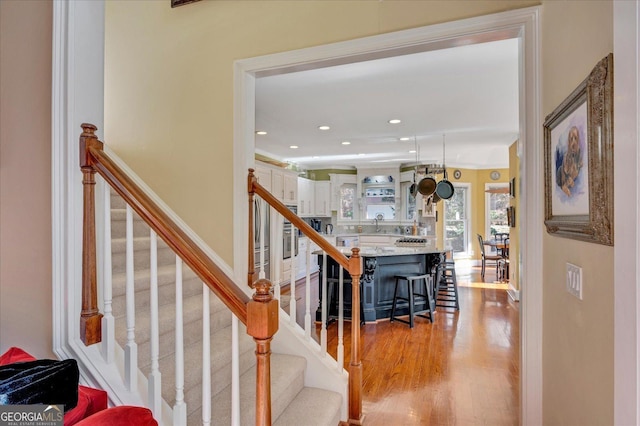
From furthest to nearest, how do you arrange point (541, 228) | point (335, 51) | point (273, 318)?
point (335, 51)
point (541, 228)
point (273, 318)

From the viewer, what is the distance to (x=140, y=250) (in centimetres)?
236

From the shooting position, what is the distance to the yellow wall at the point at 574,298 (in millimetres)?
1036

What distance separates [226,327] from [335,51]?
1.90 meters

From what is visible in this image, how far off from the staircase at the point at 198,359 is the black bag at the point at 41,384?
519 mm

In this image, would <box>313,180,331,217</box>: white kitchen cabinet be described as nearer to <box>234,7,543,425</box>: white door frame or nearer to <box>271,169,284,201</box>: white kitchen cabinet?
<box>271,169,284,201</box>: white kitchen cabinet

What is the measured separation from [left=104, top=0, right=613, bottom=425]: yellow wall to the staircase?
0.40 m

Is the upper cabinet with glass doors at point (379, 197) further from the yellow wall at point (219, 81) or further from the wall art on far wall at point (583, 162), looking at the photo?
the wall art on far wall at point (583, 162)

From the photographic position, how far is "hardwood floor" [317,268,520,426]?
2396mm

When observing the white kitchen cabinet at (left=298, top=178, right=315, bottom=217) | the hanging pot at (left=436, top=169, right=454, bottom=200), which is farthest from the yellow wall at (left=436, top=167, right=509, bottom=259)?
the white kitchen cabinet at (left=298, top=178, right=315, bottom=217)

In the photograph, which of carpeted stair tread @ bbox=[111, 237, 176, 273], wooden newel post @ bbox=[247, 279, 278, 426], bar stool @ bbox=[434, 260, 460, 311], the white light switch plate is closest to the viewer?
wooden newel post @ bbox=[247, 279, 278, 426]

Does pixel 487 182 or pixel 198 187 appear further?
pixel 487 182

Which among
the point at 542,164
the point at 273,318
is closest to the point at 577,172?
the point at 542,164

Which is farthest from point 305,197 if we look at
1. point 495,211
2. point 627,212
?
point 627,212

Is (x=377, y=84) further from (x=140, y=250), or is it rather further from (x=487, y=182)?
(x=487, y=182)
